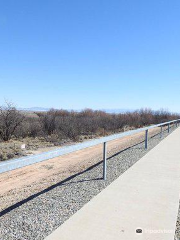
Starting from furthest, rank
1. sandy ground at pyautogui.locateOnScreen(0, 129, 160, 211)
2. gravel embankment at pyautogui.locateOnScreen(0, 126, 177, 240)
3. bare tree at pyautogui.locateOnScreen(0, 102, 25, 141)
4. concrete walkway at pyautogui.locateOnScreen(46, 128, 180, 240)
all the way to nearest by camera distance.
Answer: bare tree at pyautogui.locateOnScreen(0, 102, 25, 141)
sandy ground at pyautogui.locateOnScreen(0, 129, 160, 211)
gravel embankment at pyautogui.locateOnScreen(0, 126, 177, 240)
concrete walkway at pyautogui.locateOnScreen(46, 128, 180, 240)

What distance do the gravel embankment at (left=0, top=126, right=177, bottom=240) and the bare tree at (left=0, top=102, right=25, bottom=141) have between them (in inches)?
661

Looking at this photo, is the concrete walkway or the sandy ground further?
the sandy ground

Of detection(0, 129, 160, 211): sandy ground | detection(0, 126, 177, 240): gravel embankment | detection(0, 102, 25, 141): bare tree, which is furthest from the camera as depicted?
detection(0, 102, 25, 141): bare tree

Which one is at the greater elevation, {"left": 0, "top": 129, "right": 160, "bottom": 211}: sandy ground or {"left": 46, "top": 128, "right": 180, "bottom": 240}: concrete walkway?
{"left": 46, "top": 128, "right": 180, "bottom": 240}: concrete walkway

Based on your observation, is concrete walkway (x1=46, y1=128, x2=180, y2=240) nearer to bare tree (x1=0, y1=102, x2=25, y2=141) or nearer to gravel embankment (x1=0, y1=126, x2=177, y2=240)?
gravel embankment (x1=0, y1=126, x2=177, y2=240)

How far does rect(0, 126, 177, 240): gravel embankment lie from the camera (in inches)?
145

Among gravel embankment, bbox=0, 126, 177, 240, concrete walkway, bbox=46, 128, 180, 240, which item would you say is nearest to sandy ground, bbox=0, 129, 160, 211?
gravel embankment, bbox=0, 126, 177, 240

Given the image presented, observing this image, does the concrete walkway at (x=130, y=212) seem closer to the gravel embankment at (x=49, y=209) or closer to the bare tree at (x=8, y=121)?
the gravel embankment at (x=49, y=209)

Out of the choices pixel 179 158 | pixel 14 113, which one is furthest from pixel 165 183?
pixel 14 113

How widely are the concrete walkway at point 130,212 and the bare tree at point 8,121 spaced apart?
57.4 ft

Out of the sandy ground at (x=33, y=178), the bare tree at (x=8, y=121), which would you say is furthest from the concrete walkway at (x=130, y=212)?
the bare tree at (x=8, y=121)

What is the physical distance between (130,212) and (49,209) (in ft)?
4.42

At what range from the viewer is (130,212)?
14.1 ft

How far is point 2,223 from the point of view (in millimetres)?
4031
